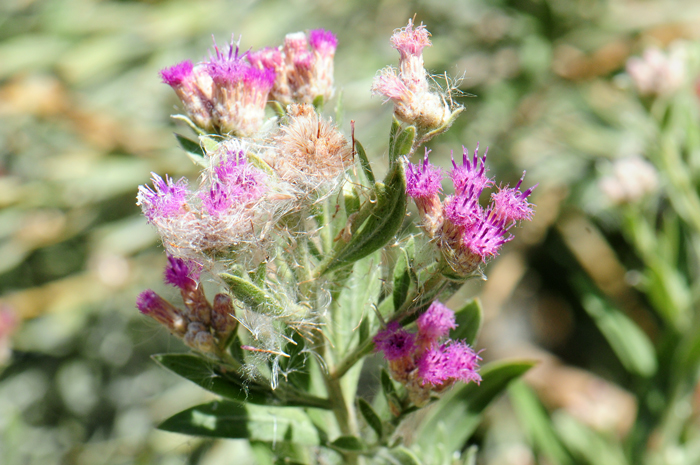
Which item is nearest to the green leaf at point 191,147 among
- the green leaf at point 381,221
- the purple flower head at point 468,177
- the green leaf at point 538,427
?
the green leaf at point 381,221

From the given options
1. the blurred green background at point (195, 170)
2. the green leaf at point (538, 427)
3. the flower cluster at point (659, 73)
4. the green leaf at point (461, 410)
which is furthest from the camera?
the blurred green background at point (195, 170)

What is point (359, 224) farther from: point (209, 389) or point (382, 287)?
point (209, 389)

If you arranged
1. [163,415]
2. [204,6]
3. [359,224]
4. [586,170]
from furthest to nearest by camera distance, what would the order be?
1. [204,6]
2. [586,170]
3. [163,415]
4. [359,224]

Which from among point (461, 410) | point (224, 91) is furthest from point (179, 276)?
point (461, 410)

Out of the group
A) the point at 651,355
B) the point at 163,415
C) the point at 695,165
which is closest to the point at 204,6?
the point at 163,415

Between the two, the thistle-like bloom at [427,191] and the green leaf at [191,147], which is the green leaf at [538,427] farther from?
the green leaf at [191,147]

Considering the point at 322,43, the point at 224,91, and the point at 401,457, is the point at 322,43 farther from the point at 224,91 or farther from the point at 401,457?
the point at 401,457
